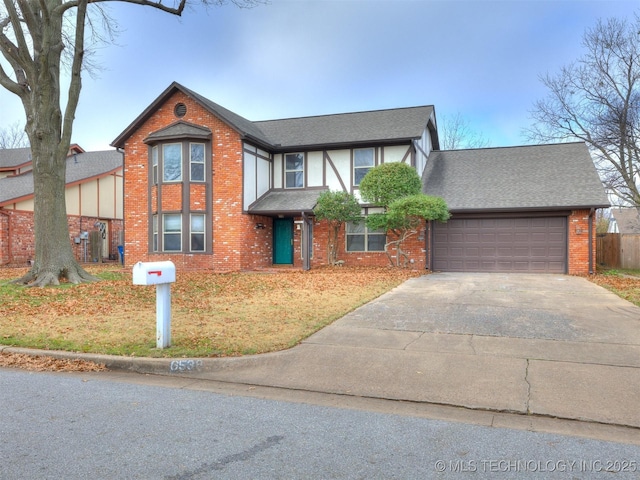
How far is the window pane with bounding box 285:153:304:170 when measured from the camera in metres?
20.6

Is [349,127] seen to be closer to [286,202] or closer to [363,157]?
[363,157]

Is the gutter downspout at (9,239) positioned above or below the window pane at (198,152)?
below

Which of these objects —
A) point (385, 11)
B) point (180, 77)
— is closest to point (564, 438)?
point (385, 11)

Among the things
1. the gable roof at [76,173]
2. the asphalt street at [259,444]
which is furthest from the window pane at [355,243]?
the asphalt street at [259,444]

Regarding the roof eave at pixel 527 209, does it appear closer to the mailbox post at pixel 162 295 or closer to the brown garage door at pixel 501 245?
the brown garage door at pixel 501 245

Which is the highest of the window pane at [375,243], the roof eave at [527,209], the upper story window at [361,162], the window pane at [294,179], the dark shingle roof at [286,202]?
the upper story window at [361,162]

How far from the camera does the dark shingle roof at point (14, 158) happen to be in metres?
29.2

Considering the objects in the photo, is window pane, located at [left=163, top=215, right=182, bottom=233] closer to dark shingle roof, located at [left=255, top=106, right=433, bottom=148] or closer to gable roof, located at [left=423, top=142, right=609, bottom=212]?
dark shingle roof, located at [left=255, top=106, right=433, bottom=148]

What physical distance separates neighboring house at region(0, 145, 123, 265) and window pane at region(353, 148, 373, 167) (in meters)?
15.1

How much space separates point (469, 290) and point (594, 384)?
737 centimetres

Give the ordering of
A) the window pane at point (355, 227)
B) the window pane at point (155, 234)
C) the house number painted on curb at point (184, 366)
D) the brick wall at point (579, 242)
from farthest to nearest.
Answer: the window pane at point (355, 227), the window pane at point (155, 234), the brick wall at point (579, 242), the house number painted on curb at point (184, 366)

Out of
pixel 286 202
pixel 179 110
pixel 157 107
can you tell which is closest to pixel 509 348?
pixel 286 202

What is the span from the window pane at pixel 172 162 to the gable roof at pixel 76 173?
863 cm

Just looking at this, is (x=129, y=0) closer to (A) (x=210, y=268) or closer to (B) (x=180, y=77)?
(B) (x=180, y=77)
